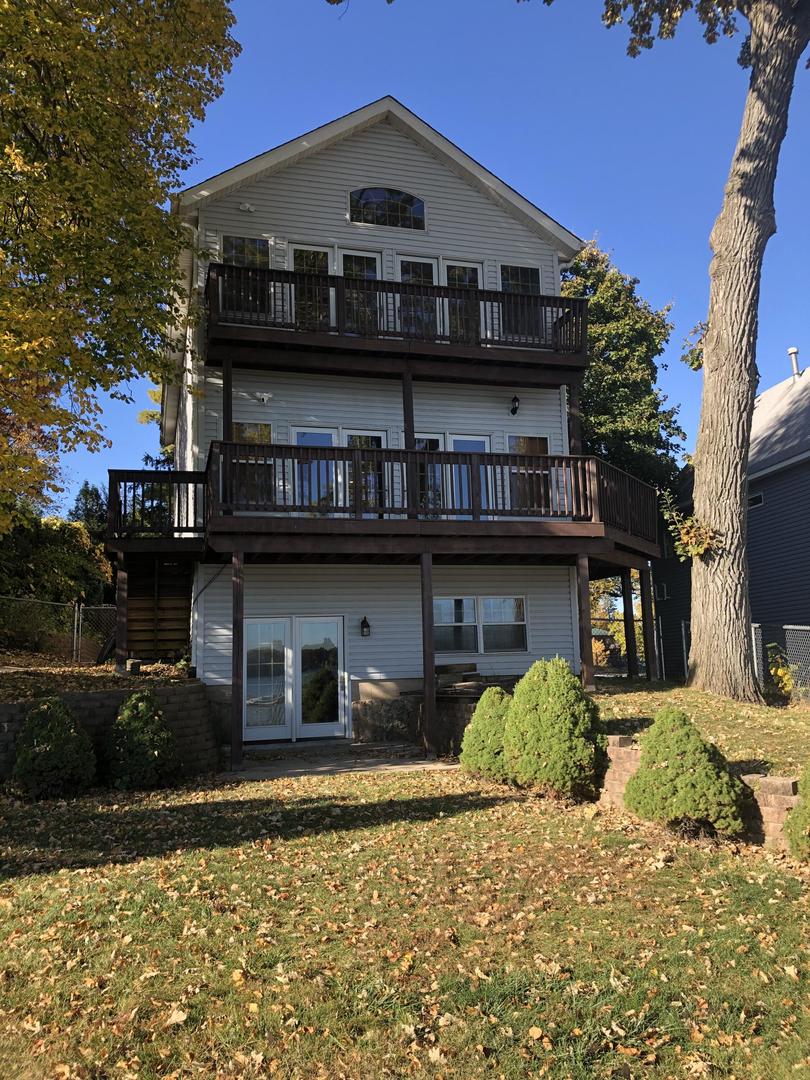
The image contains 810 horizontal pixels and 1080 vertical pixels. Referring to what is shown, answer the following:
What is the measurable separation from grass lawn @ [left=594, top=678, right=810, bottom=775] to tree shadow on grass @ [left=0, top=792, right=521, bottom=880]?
2593mm

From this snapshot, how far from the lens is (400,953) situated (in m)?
4.50

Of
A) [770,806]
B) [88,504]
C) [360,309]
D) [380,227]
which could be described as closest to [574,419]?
[360,309]

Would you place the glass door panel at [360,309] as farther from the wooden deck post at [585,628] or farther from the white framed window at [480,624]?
the wooden deck post at [585,628]

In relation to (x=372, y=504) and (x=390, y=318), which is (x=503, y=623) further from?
(x=390, y=318)

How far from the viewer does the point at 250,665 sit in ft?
46.2

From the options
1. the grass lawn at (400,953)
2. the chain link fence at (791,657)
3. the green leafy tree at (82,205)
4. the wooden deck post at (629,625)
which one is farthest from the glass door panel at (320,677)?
the grass lawn at (400,953)

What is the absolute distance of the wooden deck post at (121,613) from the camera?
1441 cm

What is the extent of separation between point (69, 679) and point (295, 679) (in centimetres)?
382

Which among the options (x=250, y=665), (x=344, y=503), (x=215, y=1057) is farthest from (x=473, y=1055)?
(x=250, y=665)

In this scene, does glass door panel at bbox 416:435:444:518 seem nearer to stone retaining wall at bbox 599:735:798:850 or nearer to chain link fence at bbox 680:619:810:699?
chain link fence at bbox 680:619:810:699

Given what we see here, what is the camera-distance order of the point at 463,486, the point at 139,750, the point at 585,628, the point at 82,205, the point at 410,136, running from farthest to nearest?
the point at 410,136, the point at 463,486, the point at 585,628, the point at 82,205, the point at 139,750

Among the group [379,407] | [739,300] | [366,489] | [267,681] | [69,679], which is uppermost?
[739,300]

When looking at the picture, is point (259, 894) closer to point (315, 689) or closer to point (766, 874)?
point (766, 874)

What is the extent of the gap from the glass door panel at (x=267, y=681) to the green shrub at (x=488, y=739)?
195 inches
